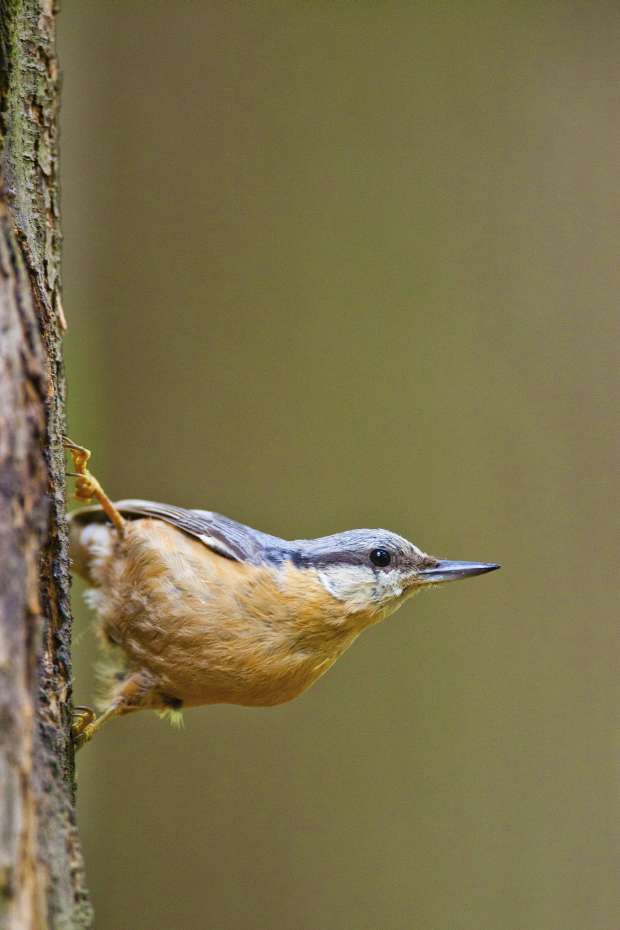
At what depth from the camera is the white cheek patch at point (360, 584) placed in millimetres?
2123

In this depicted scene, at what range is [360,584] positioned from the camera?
84.1 inches

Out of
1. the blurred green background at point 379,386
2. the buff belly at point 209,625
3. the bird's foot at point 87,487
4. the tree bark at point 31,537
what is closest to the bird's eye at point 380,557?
the buff belly at point 209,625

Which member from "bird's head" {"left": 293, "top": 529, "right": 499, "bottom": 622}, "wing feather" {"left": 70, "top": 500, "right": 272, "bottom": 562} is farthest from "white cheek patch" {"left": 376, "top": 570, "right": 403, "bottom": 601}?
"wing feather" {"left": 70, "top": 500, "right": 272, "bottom": 562}

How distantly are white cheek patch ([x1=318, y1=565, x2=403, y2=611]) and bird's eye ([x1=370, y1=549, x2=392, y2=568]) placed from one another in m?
0.02

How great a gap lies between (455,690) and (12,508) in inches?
130

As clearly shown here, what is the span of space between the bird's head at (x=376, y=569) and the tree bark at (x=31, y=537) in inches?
27.7

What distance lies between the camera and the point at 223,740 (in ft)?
12.9

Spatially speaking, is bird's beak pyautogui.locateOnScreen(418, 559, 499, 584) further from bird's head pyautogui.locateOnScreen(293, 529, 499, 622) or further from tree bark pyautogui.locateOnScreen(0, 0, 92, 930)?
tree bark pyautogui.locateOnScreen(0, 0, 92, 930)

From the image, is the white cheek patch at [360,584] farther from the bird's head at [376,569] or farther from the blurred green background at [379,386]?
the blurred green background at [379,386]

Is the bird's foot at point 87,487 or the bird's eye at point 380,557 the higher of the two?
the bird's foot at point 87,487

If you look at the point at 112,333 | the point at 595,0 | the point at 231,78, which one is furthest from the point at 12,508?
the point at 595,0

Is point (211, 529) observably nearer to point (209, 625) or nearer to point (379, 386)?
point (209, 625)

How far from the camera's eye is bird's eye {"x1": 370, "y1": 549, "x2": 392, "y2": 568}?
2162 millimetres

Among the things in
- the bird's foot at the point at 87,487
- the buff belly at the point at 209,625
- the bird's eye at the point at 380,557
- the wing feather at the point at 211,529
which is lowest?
the buff belly at the point at 209,625
